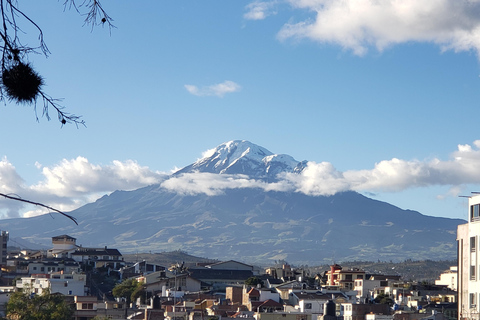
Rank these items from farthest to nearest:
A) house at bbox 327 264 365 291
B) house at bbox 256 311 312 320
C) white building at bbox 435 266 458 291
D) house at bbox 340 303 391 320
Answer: white building at bbox 435 266 458 291, house at bbox 327 264 365 291, house at bbox 340 303 391 320, house at bbox 256 311 312 320

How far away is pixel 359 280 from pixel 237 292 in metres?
25.5

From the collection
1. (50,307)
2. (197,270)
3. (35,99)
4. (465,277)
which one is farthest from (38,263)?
(35,99)

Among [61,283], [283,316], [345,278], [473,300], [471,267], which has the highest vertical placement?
[345,278]

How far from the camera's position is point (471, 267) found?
33094 mm

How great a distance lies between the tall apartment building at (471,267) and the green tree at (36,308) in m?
37.7

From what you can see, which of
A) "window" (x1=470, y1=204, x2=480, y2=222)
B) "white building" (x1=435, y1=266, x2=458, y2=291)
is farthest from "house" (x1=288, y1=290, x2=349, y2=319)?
"window" (x1=470, y1=204, x2=480, y2=222)

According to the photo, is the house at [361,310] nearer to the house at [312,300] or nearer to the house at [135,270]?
the house at [312,300]

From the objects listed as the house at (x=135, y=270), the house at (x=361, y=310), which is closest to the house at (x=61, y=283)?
the house at (x=135, y=270)

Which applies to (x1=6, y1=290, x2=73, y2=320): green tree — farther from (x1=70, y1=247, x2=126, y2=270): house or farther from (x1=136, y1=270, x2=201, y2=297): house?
(x1=70, y1=247, x2=126, y2=270): house

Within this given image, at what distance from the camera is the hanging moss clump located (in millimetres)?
9414

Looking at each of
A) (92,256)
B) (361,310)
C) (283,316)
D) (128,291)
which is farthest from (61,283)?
(92,256)

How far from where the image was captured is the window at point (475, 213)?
32900 millimetres

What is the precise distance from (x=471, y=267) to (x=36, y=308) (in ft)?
140

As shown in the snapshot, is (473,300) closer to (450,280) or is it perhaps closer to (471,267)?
(471,267)
